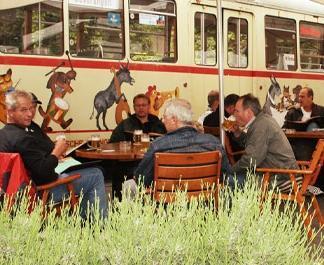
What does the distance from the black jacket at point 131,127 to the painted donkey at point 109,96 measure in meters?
0.99

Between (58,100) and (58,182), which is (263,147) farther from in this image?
(58,100)

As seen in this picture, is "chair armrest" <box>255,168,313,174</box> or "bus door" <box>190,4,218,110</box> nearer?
"chair armrest" <box>255,168,313,174</box>

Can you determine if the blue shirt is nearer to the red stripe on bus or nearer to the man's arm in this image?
the man's arm

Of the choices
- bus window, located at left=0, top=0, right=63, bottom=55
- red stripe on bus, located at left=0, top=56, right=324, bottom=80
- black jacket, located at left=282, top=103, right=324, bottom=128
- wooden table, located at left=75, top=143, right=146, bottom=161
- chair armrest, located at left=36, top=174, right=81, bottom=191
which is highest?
bus window, located at left=0, top=0, right=63, bottom=55

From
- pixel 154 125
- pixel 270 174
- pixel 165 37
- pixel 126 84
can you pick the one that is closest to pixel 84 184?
pixel 270 174

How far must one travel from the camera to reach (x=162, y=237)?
2.09 meters

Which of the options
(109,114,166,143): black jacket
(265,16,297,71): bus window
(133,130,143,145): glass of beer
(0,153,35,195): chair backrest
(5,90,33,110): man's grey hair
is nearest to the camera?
(0,153,35,195): chair backrest

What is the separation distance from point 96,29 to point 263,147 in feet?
11.9

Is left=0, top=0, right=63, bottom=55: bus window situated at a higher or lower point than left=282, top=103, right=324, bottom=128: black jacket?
higher

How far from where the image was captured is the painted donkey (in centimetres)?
799

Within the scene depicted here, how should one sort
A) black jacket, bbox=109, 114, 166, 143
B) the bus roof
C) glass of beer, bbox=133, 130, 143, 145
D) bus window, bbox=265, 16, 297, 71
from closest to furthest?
glass of beer, bbox=133, 130, 143, 145, black jacket, bbox=109, 114, 166, 143, the bus roof, bus window, bbox=265, 16, 297, 71

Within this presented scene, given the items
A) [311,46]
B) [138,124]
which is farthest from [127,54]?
[311,46]

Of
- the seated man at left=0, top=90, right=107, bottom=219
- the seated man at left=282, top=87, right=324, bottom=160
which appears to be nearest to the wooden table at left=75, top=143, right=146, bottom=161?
the seated man at left=0, top=90, right=107, bottom=219

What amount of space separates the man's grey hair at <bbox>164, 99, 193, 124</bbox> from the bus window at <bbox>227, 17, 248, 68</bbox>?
5630 millimetres
